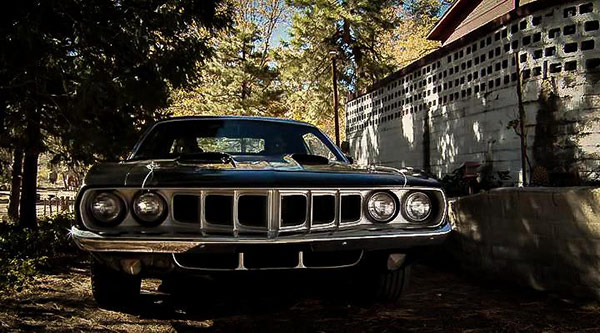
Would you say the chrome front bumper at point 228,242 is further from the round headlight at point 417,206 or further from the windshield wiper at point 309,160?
the windshield wiper at point 309,160

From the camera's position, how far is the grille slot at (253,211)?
2.46 metres

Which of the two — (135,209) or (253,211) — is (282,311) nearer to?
(253,211)

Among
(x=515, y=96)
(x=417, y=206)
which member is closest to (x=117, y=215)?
(x=417, y=206)

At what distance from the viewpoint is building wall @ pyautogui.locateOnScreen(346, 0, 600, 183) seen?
21.4 ft

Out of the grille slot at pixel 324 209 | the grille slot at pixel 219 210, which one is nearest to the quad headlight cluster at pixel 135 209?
the grille slot at pixel 219 210

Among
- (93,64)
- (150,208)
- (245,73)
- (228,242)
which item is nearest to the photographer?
(228,242)

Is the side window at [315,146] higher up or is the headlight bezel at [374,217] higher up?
the side window at [315,146]

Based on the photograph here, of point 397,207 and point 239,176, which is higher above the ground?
point 239,176

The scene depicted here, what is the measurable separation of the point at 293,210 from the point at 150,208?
730 millimetres

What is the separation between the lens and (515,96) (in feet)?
23.9

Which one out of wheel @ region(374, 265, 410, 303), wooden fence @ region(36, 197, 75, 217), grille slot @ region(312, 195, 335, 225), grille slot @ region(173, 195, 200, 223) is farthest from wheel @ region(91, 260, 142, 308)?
wooden fence @ region(36, 197, 75, 217)

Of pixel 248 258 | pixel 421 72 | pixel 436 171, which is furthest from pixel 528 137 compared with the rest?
pixel 248 258

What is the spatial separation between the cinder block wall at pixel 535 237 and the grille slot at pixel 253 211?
2.49 meters

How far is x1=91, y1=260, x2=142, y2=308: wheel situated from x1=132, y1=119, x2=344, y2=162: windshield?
1287mm
